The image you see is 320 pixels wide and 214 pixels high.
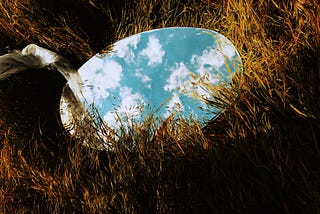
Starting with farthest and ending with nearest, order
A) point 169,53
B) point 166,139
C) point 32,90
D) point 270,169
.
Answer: point 32,90 → point 169,53 → point 166,139 → point 270,169

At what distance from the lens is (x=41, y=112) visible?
4.17 ft

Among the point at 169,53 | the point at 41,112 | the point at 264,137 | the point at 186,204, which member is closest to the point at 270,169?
the point at 264,137

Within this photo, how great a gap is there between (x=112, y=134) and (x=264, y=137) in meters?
0.35

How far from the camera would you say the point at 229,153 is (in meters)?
0.80

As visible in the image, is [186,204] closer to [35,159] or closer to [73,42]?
[35,159]

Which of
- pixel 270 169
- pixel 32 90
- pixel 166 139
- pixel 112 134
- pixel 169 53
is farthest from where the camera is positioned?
pixel 32 90

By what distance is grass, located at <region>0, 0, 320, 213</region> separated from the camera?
745 millimetres

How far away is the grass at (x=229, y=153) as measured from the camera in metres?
0.74

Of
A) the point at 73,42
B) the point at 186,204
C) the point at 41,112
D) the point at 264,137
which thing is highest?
the point at 73,42

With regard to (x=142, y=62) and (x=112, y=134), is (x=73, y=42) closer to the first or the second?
(x=142, y=62)

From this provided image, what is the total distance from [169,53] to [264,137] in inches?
A: 18.6

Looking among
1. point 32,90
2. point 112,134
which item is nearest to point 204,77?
point 112,134

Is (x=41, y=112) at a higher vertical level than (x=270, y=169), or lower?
higher

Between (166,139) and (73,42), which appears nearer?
(166,139)
